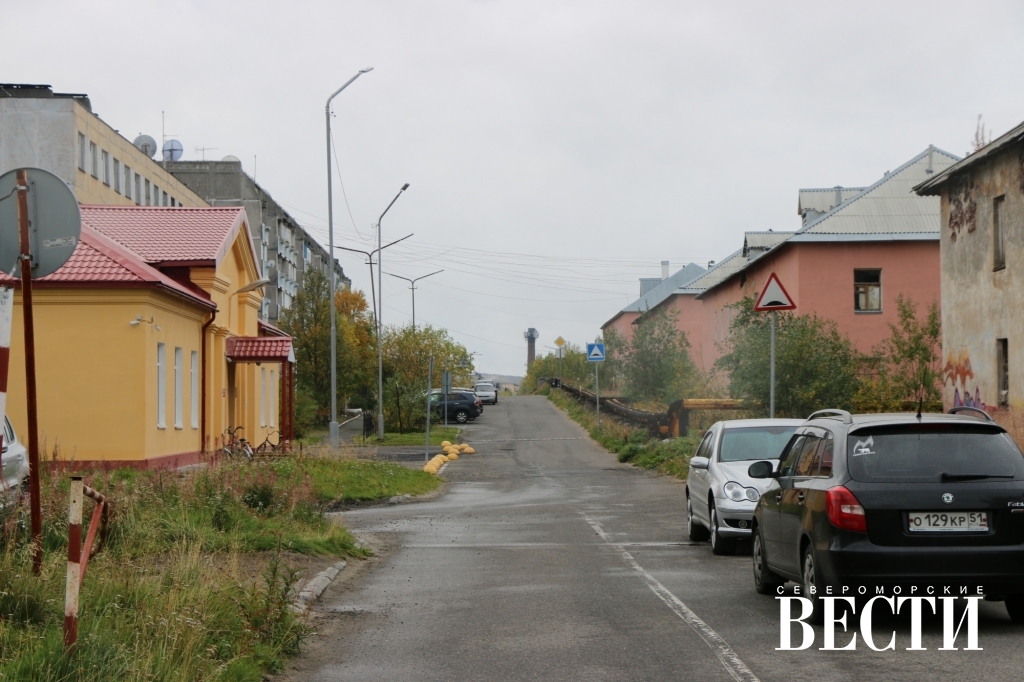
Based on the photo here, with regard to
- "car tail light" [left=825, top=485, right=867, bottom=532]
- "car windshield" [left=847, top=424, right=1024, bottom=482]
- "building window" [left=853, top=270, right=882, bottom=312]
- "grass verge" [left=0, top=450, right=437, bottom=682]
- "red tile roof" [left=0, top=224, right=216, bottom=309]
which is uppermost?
"building window" [left=853, top=270, right=882, bottom=312]

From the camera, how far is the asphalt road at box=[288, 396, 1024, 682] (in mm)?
7414

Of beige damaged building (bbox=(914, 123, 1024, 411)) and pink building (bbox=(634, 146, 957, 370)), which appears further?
pink building (bbox=(634, 146, 957, 370))

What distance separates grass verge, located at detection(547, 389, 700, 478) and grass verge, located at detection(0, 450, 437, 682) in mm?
12055

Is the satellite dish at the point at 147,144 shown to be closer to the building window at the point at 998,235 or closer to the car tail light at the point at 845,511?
the building window at the point at 998,235

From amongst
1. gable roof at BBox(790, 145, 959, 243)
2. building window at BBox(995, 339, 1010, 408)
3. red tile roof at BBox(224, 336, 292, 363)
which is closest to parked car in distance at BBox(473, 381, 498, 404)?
Result: gable roof at BBox(790, 145, 959, 243)

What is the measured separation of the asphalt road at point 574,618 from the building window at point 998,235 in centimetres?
1121

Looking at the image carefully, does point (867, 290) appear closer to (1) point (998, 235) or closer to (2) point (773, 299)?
(1) point (998, 235)

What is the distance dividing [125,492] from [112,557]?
3.31 metres

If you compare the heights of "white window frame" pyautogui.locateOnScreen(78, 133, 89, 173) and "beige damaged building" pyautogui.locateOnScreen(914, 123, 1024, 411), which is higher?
"white window frame" pyautogui.locateOnScreen(78, 133, 89, 173)

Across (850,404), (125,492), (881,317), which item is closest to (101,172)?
(881,317)

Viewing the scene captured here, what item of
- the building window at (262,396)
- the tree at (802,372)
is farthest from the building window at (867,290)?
the building window at (262,396)

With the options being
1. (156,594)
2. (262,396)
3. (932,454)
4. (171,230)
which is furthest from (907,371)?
(156,594)

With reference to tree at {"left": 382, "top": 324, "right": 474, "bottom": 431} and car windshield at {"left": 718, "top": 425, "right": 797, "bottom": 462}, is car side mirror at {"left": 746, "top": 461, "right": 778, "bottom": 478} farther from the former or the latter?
tree at {"left": 382, "top": 324, "right": 474, "bottom": 431}

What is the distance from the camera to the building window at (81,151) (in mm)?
57125
